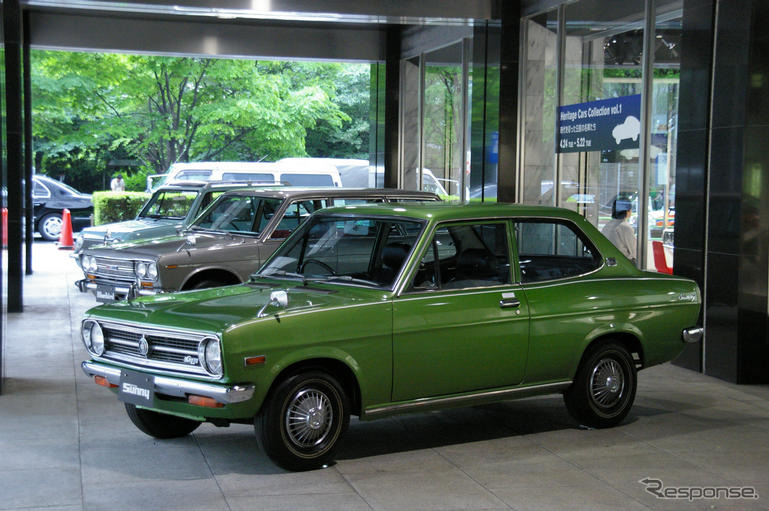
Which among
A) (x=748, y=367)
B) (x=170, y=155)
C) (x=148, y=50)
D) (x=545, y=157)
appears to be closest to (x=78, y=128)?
(x=170, y=155)

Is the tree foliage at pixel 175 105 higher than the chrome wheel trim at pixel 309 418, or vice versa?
the tree foliage at pixel 175 105

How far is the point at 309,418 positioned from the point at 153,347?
3.71ft

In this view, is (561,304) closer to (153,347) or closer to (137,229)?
(153,347)

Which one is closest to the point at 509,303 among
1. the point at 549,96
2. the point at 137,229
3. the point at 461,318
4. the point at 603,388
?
the point at 461,318

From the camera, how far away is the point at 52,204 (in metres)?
30.4

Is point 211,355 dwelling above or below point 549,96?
below

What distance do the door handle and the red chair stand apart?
182 inches

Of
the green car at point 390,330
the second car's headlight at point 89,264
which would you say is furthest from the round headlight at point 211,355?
the second car's headlight at point 89,264

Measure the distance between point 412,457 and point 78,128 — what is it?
3182 cm

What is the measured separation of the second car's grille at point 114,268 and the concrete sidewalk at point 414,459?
2782 mm

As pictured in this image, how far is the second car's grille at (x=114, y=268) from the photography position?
39.9 feet

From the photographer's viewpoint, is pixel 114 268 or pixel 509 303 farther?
pixel 114 268

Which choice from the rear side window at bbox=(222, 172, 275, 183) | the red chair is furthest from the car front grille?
the rear side window at bbox=(222, 172, 275, 183)

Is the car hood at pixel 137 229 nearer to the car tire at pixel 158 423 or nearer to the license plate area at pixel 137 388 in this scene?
the car tire at pixel 158 423
